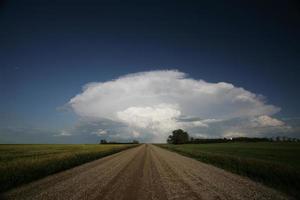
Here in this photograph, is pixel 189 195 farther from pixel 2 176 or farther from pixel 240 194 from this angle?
pixel 2 176

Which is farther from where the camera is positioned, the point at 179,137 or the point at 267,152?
the point at 179,137

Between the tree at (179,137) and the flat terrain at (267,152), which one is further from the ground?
the tree at (179,137)

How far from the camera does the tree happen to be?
516ft

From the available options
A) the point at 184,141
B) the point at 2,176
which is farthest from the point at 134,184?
the point at 184,141

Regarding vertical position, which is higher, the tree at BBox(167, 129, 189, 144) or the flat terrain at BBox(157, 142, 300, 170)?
the tree at BBox(167, 129, 189, 144)

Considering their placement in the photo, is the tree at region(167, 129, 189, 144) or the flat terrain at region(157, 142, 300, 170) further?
the tree at region(167, 129, 189, 144)

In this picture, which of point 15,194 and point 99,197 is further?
point 15,194

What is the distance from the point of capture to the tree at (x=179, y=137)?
15738cm

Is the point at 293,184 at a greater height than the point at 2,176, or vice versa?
the point at 2,176

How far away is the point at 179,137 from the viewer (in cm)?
15838

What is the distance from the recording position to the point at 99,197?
7.75m

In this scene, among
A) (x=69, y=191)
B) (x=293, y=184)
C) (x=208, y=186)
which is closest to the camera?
(x=69, y=191)

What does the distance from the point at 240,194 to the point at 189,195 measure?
7.26ft

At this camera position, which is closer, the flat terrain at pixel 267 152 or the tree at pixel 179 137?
the flat terrain at pixel 267 152
